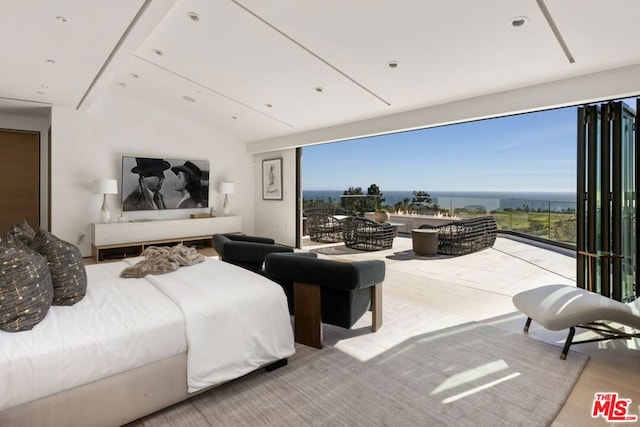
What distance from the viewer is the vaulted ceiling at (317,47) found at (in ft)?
9.68

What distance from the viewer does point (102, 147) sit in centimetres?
663

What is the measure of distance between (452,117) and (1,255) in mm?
4851

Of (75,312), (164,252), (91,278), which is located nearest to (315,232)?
(164,252)

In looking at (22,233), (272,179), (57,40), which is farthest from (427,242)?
(57,40)

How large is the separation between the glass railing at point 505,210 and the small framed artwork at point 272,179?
0.80 metres

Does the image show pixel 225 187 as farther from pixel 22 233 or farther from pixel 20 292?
pixel 20 292

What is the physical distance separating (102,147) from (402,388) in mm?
7036

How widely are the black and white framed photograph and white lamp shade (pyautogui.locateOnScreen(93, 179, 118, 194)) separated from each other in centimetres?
56

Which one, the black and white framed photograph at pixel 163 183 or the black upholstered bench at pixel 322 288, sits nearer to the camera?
the black upholstered bench at pixel 322 288

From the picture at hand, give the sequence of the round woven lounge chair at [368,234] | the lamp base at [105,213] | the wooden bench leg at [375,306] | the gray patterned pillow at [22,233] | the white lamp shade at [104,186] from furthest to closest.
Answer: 1. the round woven lounge chair at [368,234]
2. the lamp base at [105,213]
3. the white lamp shade at [104,186]
4. the wooden bench leg at [375,306]
5. the gray patterned pillow at [22,233]

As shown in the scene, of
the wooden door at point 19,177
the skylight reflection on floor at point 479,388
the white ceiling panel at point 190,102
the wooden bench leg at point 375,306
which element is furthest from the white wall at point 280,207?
the skylight reflection on floor at point 479,388

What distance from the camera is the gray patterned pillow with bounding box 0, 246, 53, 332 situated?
1.68 metres

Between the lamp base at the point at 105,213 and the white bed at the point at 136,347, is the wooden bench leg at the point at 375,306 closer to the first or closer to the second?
the white bed at the point at 136,347

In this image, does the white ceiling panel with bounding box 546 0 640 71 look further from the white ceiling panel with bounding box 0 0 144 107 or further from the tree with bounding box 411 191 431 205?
the tree with bounding box 411 191 431 205
